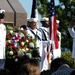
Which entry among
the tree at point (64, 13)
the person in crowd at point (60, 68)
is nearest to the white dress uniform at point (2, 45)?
the person in crowd at point (60, 68)

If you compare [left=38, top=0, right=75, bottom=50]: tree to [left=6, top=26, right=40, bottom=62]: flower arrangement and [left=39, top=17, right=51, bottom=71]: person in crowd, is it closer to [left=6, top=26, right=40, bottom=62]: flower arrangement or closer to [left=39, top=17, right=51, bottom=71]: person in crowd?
[left=39, top=17, right=51, bottom=71]: person in crowd

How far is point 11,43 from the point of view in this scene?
8680mm

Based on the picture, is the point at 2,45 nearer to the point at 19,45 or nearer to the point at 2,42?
the point at 2,42

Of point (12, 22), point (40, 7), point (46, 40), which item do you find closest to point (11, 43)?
point (46, 40)

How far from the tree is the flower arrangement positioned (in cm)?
1468

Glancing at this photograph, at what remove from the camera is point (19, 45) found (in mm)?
8797

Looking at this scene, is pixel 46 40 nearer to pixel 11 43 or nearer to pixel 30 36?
pixel 30 36

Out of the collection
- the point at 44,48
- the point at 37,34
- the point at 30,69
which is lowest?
the point at 44,48

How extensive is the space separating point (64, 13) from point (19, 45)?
610 inches

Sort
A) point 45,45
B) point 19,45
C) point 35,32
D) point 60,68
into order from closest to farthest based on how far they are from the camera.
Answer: point 60,68 → point 19,45 → point 35,32 → point 45,45

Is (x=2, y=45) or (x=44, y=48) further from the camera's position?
(x=44, y=48)

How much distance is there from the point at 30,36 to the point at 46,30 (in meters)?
1.22

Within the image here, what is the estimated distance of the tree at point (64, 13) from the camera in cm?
2372

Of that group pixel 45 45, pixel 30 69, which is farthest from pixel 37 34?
pixel 30 69
